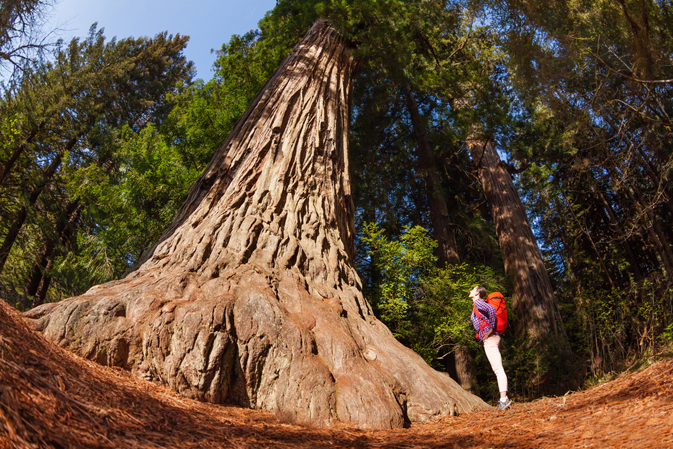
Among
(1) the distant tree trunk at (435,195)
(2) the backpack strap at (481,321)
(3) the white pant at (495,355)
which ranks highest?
(1) the distant tree trunk at (435,195)

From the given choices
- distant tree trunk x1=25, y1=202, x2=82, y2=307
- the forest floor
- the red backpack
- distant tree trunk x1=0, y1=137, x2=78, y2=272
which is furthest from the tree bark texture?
distant tree trunk x1=25, y1=202, x2=82, y2=307

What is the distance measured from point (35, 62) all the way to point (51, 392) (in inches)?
281

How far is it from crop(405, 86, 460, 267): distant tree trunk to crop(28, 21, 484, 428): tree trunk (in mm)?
5078

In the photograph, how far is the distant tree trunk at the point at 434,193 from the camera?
10675 mm

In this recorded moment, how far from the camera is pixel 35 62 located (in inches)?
260

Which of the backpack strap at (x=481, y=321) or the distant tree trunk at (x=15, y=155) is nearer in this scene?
the backpack strap at (x=481, y=321)

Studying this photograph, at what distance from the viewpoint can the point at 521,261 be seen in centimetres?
998

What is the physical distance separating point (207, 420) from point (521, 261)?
9293mm

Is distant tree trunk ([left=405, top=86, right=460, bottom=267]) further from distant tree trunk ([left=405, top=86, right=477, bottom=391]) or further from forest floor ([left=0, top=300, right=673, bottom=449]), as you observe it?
forest floor ([left=0, top=300, right=673, bottom=449])

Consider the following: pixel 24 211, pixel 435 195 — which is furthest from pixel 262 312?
pixel 24 211

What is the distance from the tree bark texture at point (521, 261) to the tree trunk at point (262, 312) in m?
5.36

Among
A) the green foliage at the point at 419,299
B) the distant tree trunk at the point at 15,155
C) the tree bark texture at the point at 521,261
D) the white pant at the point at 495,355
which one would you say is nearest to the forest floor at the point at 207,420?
the white pant at the point at 495,355

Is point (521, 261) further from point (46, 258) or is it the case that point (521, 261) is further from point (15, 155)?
point (46, 258)

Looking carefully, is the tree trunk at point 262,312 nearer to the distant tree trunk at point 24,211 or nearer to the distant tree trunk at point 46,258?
the distant tree trunk at point 24,211
